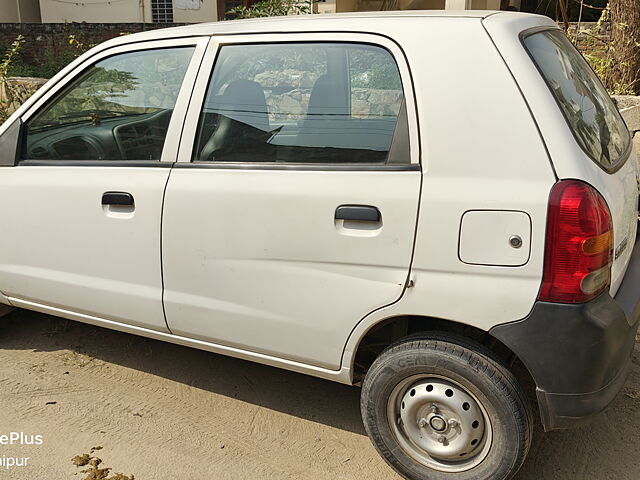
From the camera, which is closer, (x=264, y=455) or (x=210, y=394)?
(x=264, y=455)

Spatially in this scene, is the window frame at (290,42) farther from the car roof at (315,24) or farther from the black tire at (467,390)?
the black tire at (467,390)

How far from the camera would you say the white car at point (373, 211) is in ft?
7.73

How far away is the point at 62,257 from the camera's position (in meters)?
3.35

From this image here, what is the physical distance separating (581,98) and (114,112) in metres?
2.16

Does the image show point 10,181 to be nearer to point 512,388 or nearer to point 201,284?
point 201,284

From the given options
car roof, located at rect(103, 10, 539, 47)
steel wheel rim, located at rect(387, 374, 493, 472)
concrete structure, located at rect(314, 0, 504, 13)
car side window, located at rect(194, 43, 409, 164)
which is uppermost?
concrete structure, located at rect(314, 0, 504, 13)

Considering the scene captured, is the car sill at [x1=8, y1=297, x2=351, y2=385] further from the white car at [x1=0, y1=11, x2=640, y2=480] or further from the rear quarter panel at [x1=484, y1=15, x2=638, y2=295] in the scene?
the rear quarter panel at [x1=484, y1=15, x2=638, y2=295]

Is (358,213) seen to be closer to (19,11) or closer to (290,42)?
(290,42)

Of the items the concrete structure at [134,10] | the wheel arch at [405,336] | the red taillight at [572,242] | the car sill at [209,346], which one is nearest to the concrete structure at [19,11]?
the concrete structure at [134,10]

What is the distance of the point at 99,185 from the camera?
3.17 metres

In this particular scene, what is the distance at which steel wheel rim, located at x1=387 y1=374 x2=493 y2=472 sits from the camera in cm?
258

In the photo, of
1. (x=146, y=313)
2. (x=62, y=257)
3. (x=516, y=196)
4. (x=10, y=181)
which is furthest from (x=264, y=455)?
(x=10, y=181)

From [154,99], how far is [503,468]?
219 centimetres

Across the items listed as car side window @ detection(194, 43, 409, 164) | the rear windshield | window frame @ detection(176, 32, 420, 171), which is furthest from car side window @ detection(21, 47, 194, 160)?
the rear windshield
